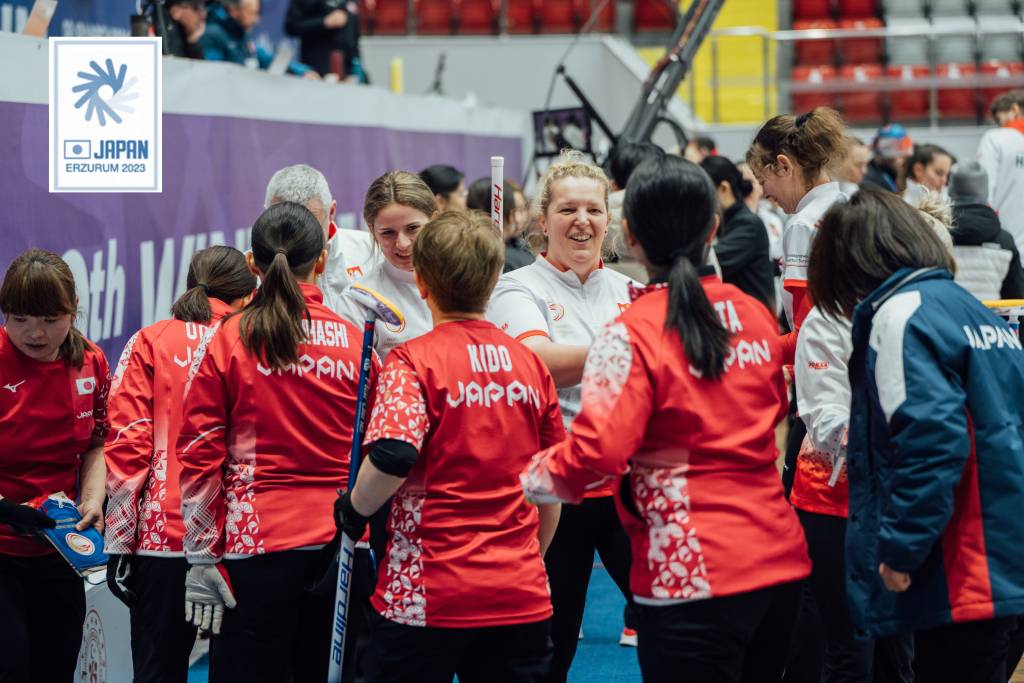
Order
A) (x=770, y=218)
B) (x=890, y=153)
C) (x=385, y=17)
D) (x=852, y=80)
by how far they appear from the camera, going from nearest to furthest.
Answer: (x=770, y=218) → (x=890, y=153) → (x=852, y=80) → (x=385, y=17)

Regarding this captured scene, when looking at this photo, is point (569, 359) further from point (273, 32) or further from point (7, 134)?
point (273, 32)

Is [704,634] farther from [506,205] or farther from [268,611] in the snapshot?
[506,205]

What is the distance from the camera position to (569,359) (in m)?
3.25

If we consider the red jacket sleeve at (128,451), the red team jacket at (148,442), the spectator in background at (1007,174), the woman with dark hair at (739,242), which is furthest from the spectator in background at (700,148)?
the red jacket sleeve at (128,451)

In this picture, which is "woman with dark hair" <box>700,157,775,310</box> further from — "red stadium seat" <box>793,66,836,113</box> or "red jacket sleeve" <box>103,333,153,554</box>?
"red stadium seat" <box>793,66,836,113</box>

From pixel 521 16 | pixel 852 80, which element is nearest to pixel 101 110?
pixel 852 80

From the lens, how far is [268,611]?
304 centimetres

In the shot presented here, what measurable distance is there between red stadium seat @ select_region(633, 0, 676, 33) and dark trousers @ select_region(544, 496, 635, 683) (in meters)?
13.4

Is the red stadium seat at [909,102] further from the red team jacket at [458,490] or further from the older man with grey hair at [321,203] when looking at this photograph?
the red team jacket at [458,490]

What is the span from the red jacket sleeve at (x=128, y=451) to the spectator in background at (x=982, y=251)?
3.60 meters

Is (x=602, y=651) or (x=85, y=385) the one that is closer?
(x=85, y=385)

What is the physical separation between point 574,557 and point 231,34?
16.0 feet

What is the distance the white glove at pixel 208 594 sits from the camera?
3.01 m

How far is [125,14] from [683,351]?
17.9 feet
